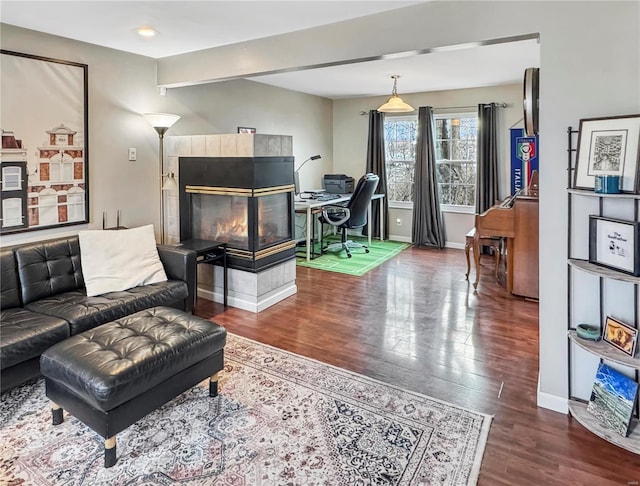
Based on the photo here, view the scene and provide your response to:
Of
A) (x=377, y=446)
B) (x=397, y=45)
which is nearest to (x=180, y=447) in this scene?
(x=377, y=446)

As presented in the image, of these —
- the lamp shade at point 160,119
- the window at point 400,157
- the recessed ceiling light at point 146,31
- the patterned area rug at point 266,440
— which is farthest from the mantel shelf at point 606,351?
the window at point 400,157

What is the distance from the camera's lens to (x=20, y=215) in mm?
3303

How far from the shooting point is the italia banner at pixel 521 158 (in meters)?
5.77

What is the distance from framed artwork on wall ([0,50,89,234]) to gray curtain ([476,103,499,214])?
16.1 ft

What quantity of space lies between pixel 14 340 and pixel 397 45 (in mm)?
2867

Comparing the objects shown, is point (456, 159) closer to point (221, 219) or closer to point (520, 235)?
point (520, 235)

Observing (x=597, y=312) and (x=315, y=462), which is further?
(x=597, y=312)

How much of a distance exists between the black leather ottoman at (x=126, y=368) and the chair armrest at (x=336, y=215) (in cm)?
366

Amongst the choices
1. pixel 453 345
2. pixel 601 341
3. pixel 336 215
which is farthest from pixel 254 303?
pixel 601 341

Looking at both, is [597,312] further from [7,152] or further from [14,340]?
[7,152]

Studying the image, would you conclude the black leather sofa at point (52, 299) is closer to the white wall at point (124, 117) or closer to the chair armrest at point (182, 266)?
the chair armrest at point (182, 266)

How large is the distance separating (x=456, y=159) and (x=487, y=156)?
56cm

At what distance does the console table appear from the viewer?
3873 mm

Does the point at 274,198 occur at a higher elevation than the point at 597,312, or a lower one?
higher
